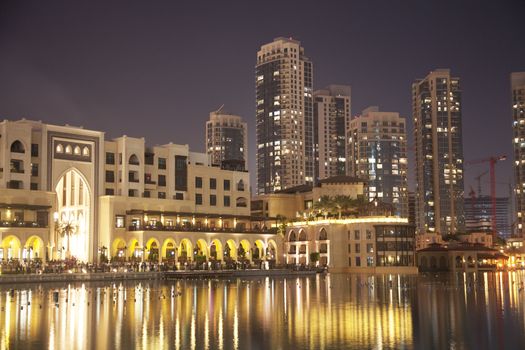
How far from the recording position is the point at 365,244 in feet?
425

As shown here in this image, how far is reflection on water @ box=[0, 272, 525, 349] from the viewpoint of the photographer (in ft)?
108

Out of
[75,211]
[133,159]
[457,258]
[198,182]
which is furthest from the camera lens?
[457,258]

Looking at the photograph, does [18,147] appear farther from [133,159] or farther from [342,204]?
[342,204]

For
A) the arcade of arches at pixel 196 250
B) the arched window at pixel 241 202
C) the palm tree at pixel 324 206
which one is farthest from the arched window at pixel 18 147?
the palm tree at pixel 324 206

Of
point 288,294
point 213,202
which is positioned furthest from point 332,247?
point 288,294

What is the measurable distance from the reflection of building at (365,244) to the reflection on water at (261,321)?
209 ft

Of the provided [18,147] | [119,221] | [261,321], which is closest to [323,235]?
[119,221]

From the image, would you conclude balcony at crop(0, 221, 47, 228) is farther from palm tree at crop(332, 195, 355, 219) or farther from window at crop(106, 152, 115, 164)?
palm tree at crop(332, 195, 355, 219)

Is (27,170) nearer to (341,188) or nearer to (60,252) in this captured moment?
(60,252)

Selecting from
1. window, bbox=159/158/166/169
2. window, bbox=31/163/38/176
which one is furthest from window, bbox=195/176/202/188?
window, bbox=31/163/38/176

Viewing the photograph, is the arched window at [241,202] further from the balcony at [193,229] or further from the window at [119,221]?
the window at [119,221]

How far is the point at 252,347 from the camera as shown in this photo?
31719 mm

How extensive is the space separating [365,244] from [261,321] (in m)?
89.9

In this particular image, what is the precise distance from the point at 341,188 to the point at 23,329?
121 meters
